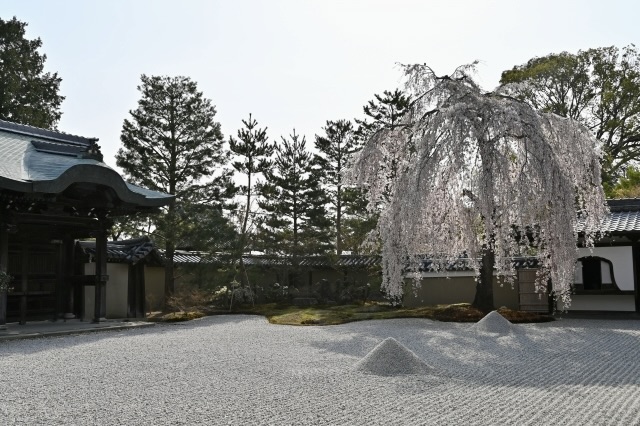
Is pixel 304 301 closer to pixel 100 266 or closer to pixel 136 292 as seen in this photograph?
pixel 136 292

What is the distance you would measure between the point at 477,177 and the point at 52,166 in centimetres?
974

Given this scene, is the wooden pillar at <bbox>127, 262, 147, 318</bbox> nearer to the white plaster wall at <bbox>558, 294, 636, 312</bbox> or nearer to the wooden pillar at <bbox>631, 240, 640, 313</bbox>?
the white plaster wall at <bbox>558, 294, 636, 312</bbox>

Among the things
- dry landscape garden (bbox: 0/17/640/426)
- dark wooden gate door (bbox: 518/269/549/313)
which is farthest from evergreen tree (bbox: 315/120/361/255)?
dark wooden gate door (bbox: 518/269/549/313)

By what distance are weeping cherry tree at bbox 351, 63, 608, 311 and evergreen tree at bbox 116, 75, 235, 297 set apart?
1032cm

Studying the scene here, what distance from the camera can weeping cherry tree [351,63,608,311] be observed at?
449 inches

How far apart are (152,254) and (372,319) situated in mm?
7389

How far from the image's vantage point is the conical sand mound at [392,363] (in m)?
7.11

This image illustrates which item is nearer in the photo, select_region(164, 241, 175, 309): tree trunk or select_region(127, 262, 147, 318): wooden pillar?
select_region(127, 262, 147, 318): wooden pillar

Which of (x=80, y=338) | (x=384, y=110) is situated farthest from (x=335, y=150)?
(x=80, y=338)

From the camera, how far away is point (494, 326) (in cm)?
1232

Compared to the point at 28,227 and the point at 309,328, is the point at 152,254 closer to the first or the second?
the point at 28,227

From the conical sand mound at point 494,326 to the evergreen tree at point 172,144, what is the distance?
12.2m

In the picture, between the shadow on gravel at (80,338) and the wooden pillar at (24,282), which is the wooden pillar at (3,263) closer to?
the shadow on gravel at (80,338)

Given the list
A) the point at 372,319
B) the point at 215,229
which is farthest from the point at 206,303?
the point at 372,319
